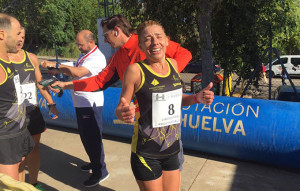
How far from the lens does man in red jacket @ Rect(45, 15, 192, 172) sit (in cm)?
249

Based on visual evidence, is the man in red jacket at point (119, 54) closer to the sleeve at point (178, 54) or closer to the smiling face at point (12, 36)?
the sleeve at point (178, 54)

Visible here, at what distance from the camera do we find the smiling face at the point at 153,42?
1956 millimetres

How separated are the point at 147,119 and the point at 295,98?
4.32 m

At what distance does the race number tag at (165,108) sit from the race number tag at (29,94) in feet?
5.32

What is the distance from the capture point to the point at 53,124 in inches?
231

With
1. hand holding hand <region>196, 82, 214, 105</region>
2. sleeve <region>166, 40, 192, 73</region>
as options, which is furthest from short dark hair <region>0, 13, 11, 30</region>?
hand holding hand <region>196, 82, 214, 105</region>

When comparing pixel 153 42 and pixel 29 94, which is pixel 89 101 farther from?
pixel 153 42

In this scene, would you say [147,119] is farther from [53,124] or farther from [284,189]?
[53,124]

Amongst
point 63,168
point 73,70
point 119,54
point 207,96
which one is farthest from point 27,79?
point 207,96

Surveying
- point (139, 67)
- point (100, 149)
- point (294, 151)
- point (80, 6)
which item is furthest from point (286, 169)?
point (80, 6)

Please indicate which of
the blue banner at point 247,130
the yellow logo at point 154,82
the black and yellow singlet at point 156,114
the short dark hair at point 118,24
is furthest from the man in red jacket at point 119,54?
the blue banner at point 247,130

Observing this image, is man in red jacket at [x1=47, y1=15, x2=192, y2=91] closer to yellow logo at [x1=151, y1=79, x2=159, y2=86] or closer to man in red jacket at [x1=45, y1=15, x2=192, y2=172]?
man in red jacket at [x1=45, y1=15, x2=192, y2=172]

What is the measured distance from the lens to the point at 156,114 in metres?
1.96

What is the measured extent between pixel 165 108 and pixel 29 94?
1.73 meters
